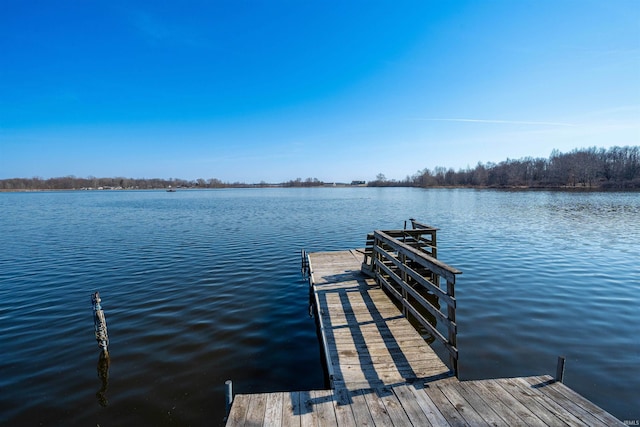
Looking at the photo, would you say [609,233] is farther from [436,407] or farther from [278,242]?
[436,407]

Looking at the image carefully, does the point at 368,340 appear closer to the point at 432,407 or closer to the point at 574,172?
the point at 432,407

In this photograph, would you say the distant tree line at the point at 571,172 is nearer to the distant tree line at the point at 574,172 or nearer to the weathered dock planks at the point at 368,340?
the distant tree line at the point at 574,172

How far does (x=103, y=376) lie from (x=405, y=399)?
251 inches

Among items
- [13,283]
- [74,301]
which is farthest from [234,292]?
[13,283]

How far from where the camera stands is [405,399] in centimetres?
430

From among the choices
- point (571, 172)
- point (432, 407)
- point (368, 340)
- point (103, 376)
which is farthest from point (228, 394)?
point (571, 172)

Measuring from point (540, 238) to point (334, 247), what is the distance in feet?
47.0

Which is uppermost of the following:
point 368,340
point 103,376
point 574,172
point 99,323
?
point 574,172

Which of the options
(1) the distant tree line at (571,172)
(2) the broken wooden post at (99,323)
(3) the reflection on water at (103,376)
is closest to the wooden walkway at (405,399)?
(3) the reflection on water at (103,376)

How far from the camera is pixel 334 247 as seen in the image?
19.4 meters

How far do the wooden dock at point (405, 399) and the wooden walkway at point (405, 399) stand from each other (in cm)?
1

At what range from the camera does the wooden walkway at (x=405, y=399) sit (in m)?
3.86

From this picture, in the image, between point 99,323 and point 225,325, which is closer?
point 99,323

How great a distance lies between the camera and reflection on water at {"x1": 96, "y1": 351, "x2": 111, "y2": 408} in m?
5.74
